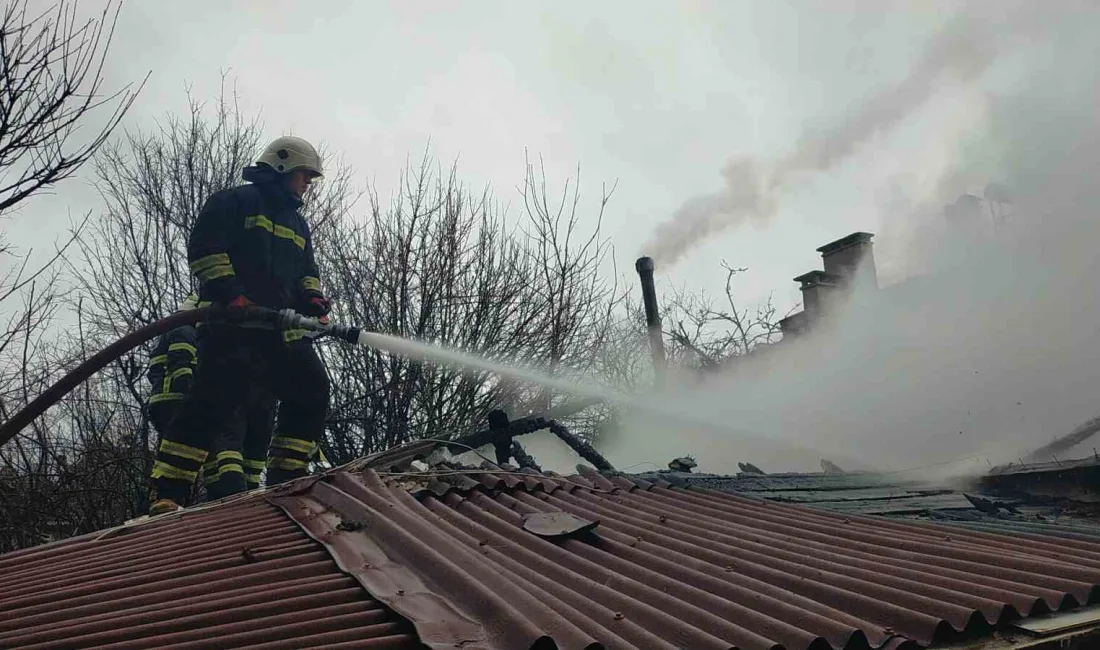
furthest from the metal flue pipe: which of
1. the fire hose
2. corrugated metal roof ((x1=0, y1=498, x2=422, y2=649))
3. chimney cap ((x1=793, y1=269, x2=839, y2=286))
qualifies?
corrugated metal roof ((x1=0, y1=498, x2=422, y2=649))

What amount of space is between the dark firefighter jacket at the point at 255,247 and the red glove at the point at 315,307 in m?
0.05

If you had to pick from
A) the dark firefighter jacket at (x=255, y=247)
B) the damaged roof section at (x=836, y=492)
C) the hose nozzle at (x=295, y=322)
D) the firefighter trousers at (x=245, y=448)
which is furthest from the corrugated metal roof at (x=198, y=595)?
the damaged roof section at (x=836, y=492)

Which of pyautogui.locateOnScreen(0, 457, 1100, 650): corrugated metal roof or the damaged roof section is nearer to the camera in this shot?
pyautogui.locateOnScreen(0, 457, 1100, 650): corrugated metal roof

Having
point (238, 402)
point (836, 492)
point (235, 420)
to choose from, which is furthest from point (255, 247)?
point (836, 492)

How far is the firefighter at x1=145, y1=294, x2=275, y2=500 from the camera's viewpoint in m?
5.39

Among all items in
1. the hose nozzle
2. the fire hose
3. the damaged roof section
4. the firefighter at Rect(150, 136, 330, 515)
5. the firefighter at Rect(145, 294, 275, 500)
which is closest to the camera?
the fire hose

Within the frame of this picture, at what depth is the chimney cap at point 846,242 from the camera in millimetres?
15086

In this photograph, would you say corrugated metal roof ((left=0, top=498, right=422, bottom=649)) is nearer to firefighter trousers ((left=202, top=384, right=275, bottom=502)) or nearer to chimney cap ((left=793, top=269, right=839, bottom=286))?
firefighter trousers ((left=202, top=384, right=275, bottom=502))

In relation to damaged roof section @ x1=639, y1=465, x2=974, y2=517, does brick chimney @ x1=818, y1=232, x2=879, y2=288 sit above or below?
above

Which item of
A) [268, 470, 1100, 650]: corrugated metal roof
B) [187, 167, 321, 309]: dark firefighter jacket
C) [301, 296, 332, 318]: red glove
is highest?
[187, 167, 321, 309]: dark firefighter jacket

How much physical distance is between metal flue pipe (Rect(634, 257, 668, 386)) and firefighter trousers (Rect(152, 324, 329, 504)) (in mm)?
6704

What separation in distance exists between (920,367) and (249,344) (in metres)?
11.4

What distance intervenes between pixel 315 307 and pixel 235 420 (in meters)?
0.91

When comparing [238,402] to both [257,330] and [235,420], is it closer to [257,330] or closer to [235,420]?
[235,420]
